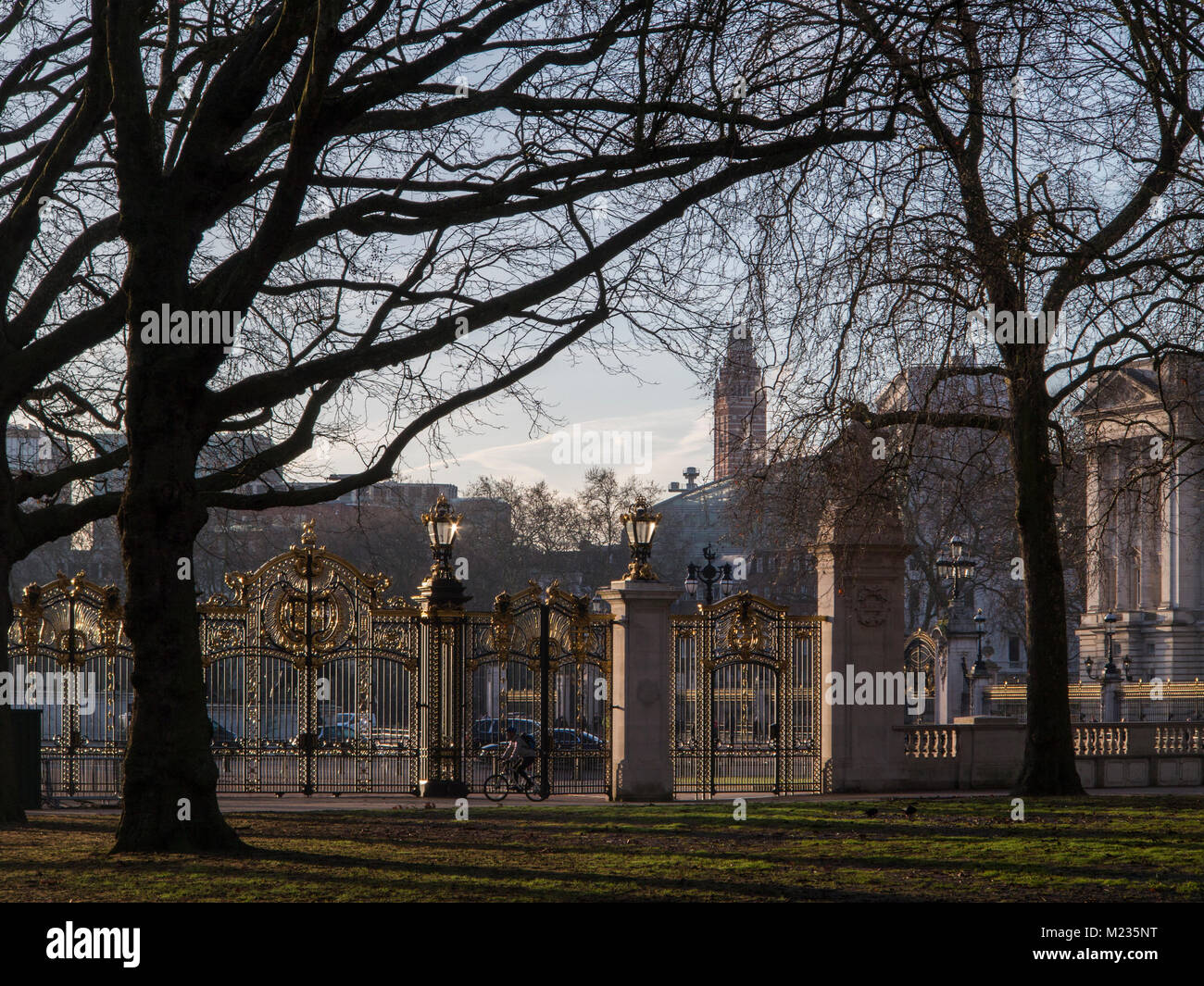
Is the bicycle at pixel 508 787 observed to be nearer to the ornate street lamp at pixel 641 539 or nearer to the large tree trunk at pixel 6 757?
the ornate street lamp at pixel 641 539

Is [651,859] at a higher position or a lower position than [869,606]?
lower

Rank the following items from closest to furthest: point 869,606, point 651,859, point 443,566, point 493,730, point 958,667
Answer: point 651,859 < point 869,606 < point 443,566 < point 493,730 < point 958,667

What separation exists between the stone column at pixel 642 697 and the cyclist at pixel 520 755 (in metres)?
1.35

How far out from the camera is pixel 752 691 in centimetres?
2384

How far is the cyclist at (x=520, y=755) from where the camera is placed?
874 inches

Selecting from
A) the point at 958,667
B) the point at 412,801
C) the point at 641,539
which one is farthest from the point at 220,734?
the point at 958,667

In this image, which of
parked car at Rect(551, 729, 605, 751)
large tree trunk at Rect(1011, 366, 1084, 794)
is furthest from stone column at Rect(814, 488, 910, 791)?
parked car at Rect(551, 729, 605, 751)

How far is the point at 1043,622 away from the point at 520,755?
304 inches

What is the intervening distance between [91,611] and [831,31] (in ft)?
48.3

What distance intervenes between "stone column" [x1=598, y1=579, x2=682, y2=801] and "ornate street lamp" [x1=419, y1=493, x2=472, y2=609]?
8.49 ft

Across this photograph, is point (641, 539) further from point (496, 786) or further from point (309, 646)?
point (309, 646)

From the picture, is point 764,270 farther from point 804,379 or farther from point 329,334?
point 329,334

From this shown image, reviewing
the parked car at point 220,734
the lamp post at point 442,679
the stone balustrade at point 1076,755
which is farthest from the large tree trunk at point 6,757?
the stone balustrade at point 1076,755

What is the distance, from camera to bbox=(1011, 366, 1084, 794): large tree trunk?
19.6 meters
